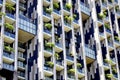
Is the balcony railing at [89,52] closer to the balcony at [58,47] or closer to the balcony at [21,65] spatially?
the balcony at [58,47]

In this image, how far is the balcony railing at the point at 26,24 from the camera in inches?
2517

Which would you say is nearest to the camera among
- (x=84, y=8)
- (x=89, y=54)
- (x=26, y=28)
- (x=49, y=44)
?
(x=49, y=44)

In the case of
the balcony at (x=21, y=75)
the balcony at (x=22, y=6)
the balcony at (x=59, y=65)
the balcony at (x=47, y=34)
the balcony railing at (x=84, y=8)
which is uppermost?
the balcony railing at (x=84, y=8)

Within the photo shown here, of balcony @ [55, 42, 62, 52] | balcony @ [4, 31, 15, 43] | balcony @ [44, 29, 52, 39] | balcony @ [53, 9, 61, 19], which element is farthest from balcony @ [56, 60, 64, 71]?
balcony @ [53, 9, 61, 19]

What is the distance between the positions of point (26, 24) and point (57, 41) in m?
7.26

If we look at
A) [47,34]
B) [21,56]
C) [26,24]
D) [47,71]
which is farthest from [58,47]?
[26,24]

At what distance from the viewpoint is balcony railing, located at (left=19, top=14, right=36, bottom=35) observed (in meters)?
63.9

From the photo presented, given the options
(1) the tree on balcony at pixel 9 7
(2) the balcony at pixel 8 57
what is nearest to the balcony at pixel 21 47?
(2) the balcony at pixel 8 57

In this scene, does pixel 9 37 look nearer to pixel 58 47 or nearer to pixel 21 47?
pixel 21 47

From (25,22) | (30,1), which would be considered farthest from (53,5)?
(25,22)

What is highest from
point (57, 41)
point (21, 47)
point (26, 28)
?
point (26, 28)

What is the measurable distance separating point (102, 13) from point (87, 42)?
365 inches

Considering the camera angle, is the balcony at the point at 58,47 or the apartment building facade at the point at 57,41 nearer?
the apartment building facade at the point at 57,41

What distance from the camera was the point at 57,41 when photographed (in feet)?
221
